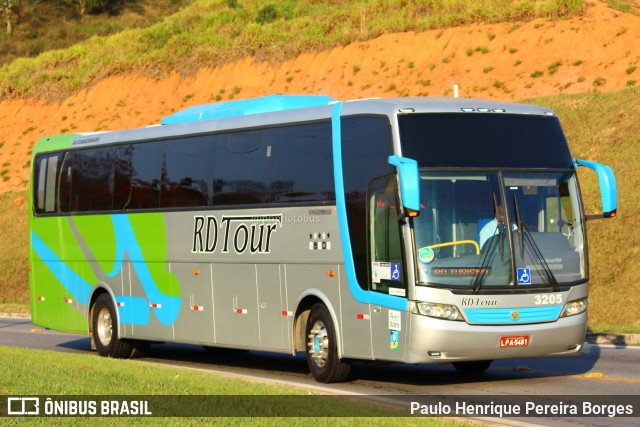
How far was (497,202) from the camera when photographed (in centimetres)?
1434

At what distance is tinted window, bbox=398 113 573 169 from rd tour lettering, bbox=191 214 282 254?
2.93 metres

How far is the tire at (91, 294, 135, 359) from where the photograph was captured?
2077cm

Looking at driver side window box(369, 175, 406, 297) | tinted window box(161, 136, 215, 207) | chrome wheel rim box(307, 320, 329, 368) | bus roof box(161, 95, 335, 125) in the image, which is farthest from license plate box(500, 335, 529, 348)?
tinted window box(161, 136, 215, 207)

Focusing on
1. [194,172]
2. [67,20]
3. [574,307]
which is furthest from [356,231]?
[67,20]

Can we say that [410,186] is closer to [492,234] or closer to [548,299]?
[492,234]

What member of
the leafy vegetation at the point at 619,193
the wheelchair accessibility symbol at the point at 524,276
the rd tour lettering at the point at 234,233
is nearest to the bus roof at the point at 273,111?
the rd tour lettering at the point at 234,233

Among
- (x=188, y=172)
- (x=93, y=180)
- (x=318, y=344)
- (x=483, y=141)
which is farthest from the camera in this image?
(x=93, y=180)

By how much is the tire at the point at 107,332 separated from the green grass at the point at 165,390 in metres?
3.74

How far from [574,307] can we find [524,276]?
927 mm

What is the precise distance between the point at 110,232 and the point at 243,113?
408cm

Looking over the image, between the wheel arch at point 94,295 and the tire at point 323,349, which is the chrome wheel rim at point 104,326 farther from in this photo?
the tire at point 323,349

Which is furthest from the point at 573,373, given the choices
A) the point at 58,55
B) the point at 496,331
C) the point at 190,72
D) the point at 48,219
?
the point at 58,55

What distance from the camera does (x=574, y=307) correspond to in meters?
14.6

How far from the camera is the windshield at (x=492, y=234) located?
14047 millimetres
